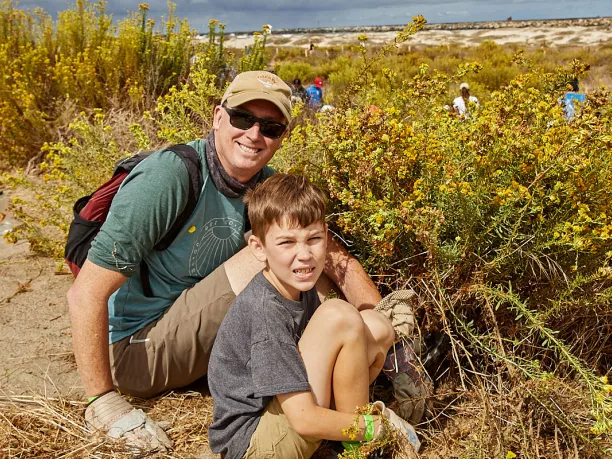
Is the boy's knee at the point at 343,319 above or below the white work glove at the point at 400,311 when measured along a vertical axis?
above

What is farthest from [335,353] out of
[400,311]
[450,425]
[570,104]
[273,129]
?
[570,104]

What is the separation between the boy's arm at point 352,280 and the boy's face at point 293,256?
432 millimetres

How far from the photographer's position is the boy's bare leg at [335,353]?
1.83 m

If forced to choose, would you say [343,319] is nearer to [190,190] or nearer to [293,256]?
[293,256]

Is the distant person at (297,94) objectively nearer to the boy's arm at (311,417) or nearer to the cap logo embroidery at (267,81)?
→ the cap logo embroidery at (267,81)

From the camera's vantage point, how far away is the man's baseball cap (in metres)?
2.30

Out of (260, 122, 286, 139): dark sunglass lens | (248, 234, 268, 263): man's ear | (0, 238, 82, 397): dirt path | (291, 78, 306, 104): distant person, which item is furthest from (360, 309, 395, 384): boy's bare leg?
(291, 78, 306, 104): distant person

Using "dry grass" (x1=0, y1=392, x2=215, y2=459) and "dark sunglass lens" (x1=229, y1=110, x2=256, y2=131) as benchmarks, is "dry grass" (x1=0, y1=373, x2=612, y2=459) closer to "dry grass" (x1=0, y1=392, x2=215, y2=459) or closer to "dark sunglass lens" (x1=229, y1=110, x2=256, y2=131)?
"dry grass" (x1=0, y1=392, x2=215, y2=459)

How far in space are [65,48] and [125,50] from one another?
935 mm

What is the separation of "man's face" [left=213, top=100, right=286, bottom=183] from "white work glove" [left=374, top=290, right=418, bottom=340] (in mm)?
799

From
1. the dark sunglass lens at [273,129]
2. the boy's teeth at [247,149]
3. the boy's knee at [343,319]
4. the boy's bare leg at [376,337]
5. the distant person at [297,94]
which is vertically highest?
the dark sunglass lens at [273,129]

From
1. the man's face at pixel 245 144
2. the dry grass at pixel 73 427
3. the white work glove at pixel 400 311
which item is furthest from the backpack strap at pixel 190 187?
the white work glove at pixel 400 311

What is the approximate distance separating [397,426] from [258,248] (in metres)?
0.83

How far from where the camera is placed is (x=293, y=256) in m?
1.93
